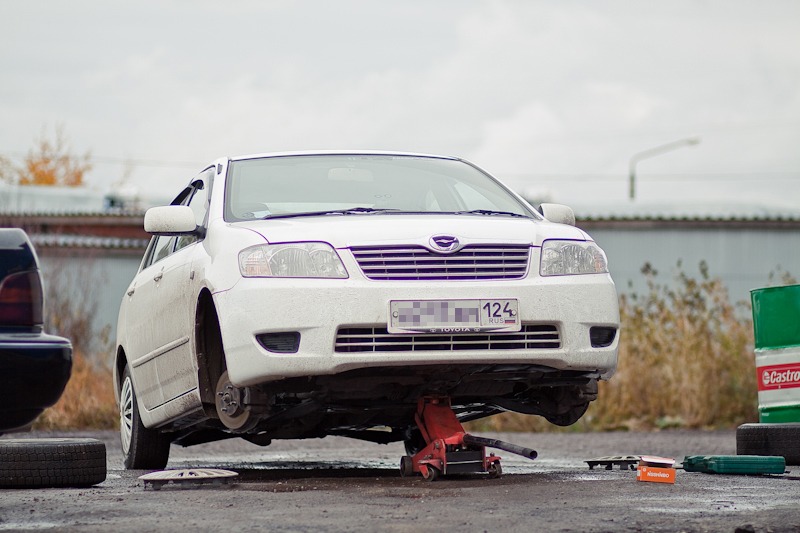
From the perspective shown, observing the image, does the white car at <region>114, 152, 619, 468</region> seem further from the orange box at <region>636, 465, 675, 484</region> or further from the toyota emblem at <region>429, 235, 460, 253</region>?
the orange box at <region>636, 465, 675, 484</region>

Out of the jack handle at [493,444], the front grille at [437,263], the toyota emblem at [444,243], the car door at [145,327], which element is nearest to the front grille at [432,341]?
the front grille at [437,263]

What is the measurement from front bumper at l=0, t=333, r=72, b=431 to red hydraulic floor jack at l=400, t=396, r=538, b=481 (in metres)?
1.74

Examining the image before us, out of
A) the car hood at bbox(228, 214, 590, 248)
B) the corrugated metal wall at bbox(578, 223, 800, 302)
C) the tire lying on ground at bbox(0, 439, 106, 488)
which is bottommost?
the tire lying on ground at bbox(0, 439, 106, 488)

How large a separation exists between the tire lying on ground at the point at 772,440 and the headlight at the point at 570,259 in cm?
209

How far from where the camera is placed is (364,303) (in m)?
5.74

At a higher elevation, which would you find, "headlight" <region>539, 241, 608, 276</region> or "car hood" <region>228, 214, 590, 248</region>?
"car hood" <region>228, 214, 590, 248</region>

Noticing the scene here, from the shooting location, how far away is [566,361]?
604 cm

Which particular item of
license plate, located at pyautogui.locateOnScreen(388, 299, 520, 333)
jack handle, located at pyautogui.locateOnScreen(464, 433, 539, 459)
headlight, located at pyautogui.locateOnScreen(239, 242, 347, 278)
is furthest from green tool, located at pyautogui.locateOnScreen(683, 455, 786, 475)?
headlight, located at pyautogui.locateOnScreen(239, 242, 347, 278)

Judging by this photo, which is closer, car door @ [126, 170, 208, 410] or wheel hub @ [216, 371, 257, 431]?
wheel hub @ [216, 371, 257, 431]

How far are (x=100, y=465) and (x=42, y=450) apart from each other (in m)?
0.29

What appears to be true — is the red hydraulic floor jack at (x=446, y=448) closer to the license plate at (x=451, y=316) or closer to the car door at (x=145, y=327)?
the license plate at (x=451, y=316)

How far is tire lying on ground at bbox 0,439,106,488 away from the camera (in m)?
6.14

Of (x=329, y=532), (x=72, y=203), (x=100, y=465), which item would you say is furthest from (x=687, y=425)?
(x=72, y=203)

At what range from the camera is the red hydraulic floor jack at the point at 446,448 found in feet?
20.5
